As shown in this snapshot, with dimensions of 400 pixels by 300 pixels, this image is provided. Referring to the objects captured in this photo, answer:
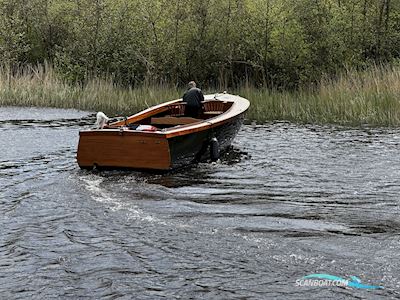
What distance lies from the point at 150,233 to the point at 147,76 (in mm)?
20580

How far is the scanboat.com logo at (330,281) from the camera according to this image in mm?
5855

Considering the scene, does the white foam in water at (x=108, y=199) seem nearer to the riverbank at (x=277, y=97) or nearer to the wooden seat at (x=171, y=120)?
the wooden seat at (x=171, y=120)

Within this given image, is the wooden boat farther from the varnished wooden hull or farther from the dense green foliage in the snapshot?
the dense green foliage

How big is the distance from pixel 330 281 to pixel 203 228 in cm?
201

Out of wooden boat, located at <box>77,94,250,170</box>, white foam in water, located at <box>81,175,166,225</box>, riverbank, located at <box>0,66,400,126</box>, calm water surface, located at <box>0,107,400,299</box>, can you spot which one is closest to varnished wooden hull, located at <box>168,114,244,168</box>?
wooden boat, located at <box>77,94,250,170</box>

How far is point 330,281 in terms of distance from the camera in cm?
596

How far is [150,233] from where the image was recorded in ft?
24.5

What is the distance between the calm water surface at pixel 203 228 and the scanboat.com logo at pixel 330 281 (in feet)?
0.29

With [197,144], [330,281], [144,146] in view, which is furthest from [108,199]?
[330,281]

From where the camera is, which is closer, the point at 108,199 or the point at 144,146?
the point at 108,199

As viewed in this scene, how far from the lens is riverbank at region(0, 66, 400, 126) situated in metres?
18.8

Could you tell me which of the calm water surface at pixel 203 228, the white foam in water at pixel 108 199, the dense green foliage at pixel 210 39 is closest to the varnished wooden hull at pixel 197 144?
the calm water surface at pixel 203 228

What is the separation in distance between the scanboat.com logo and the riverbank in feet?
40.9

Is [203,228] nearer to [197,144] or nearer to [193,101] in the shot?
[197,144]
